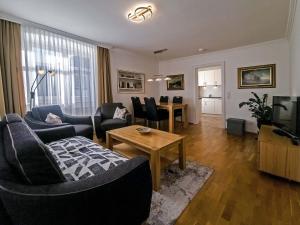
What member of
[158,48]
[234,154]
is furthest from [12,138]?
[158,48]

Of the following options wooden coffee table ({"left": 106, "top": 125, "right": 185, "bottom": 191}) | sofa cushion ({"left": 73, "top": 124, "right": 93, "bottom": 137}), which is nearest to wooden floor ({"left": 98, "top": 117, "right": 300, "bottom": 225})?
wooden coffee table ({"left": 106, "top": 125, "right": 185, "bottom": 191})

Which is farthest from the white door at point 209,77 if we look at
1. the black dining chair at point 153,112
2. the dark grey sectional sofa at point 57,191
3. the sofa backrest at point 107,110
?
the dark grey sectional sofa at point 57,191

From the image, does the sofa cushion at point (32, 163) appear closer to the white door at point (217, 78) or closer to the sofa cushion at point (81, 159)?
the sofa cushion at point (81, 159)

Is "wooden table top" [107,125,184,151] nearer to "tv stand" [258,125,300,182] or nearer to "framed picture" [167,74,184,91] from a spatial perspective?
"tv stand" [258,125,300,182]

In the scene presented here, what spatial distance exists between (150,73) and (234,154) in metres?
4.05

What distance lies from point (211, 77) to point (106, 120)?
228 inches

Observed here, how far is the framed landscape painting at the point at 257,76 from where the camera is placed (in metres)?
3.88

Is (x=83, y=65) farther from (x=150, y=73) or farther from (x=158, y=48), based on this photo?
(x=150, y=73)

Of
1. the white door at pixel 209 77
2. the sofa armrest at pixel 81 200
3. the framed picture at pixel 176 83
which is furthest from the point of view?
the white door at pixel 209 77

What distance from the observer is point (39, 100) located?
3.17 metres

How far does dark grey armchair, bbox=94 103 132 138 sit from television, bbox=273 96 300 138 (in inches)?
110

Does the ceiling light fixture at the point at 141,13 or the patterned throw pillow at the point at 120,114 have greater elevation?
the ceiling light fixture at the point at 141,13

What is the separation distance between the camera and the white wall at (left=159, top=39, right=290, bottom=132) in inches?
148

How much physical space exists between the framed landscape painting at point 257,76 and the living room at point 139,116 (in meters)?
0.02
